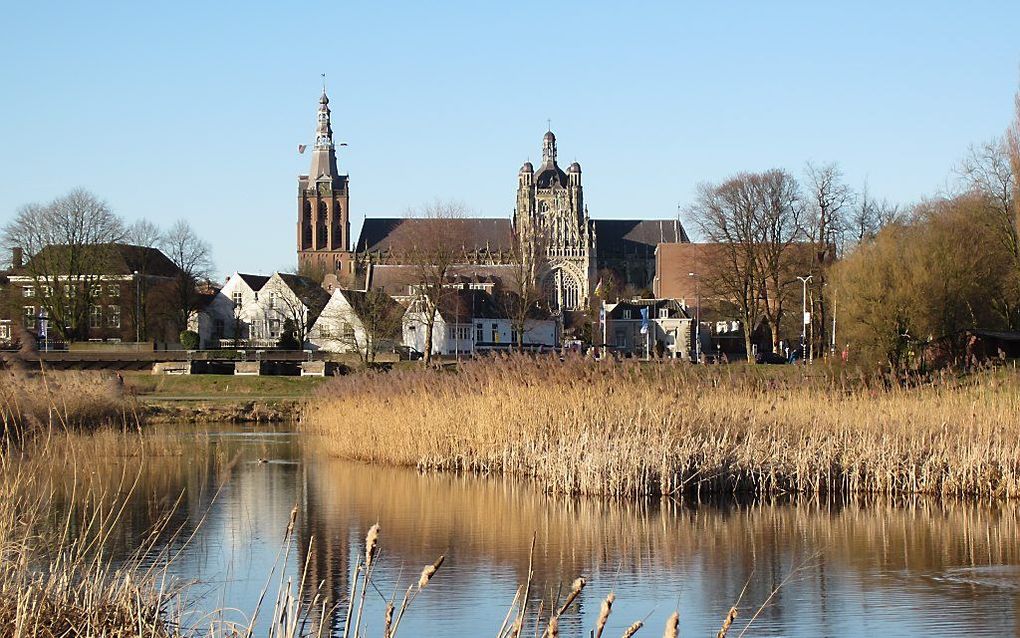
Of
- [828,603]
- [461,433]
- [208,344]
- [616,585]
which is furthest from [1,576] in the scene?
[208,344]

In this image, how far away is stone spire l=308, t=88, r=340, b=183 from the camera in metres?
156

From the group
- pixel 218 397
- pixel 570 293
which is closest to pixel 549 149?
pixel 570 293

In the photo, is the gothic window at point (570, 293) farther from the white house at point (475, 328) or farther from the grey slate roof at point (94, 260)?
the grey slate roof at point (94, 260)

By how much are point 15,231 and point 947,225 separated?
47109 millimetres

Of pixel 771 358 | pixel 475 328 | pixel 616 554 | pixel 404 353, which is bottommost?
pixel 616 554

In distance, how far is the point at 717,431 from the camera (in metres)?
19.2

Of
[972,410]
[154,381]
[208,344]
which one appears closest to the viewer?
[972,410]

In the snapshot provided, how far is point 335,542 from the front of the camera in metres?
15.9

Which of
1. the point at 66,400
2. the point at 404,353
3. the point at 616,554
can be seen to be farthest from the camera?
the point at 404,353

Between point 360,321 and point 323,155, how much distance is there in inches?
3719

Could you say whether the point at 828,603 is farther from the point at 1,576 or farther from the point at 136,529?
the point at 136,529

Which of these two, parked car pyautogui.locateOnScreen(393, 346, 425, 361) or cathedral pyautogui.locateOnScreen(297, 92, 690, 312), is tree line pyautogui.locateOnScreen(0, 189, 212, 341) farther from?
cathedral pyautogui.locateOnScreen(297, 92, 690, 312)

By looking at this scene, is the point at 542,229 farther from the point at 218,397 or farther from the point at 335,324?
the point at 218,397

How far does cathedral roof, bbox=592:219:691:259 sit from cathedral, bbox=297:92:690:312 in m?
0.11
